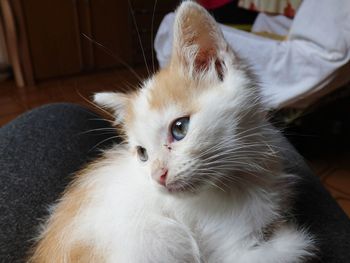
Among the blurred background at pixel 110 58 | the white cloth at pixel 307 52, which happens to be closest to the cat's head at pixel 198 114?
the white cloth at pixel 307 52

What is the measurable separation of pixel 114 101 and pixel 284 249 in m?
0.35

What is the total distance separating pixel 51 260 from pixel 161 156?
24 centimetres

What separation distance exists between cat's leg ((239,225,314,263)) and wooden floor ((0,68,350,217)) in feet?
2.78

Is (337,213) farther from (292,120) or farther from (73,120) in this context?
(292,120)

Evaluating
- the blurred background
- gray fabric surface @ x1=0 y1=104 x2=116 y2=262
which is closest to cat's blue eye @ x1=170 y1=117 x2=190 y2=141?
gray fabric surface @ x1=0 y1=104 x2=116 y2=262

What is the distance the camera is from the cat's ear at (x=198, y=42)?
0.47 meters

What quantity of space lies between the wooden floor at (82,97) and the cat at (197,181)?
892mm

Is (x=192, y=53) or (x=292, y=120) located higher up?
(x=192, y=53)

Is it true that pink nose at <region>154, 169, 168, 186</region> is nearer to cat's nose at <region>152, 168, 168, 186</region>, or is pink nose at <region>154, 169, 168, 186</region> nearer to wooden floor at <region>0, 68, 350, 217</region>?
cat's nose at <region>152, 168, 168, 186</region>

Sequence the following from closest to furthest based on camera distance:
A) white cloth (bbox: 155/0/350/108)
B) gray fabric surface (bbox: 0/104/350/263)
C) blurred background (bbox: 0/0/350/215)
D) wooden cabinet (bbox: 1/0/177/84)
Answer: gray fabric surface (bbox: 0/104/350/263) → white cloth (bbox: 155/0/350/108) → blurred background (bbox: 0/0/350/215) → wooden cabinet (bbox: 1/0/177/84)

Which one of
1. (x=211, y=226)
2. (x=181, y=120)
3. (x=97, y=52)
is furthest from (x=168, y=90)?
(x=97, y=52)

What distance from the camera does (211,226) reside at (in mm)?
485

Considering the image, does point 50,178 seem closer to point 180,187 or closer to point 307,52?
point 180,187

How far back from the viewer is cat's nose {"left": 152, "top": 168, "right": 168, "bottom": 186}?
0.45m
